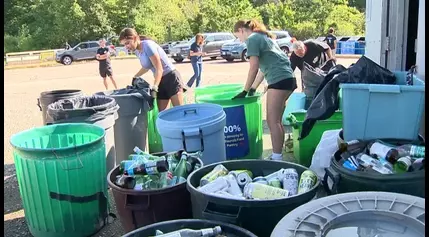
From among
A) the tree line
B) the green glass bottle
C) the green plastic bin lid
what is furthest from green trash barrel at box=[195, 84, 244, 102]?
the tree line

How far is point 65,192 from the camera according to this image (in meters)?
3.08

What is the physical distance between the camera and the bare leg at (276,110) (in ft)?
14.3

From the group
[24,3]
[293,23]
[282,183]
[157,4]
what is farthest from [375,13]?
[24,3]

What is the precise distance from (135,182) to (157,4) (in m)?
36.3

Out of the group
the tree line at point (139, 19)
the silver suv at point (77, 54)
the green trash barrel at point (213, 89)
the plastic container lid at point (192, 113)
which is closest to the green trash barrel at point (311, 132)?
the green trash barrel at point (213, 89)

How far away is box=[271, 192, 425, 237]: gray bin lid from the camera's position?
166 centimetres

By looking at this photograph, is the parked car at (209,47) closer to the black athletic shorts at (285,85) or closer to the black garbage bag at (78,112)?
A: the black athletic shorts at (285,85)

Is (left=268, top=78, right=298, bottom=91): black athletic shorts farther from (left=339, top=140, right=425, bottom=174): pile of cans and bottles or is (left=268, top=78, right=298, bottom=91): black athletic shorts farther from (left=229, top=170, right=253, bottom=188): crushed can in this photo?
(left=229, top=170, right=253, bottom=188): crushed can

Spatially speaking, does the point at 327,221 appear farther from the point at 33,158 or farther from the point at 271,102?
the point at 271,102

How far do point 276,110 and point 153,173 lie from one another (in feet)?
6.38

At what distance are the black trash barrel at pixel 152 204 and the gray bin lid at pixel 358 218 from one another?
3.22 ft

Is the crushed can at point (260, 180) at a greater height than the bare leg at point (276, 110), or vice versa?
the bare leg at point (276, 110)

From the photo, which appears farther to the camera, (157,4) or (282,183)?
(157,4)

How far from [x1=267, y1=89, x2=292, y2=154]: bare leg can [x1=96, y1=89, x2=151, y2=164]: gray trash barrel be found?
1229 mm
